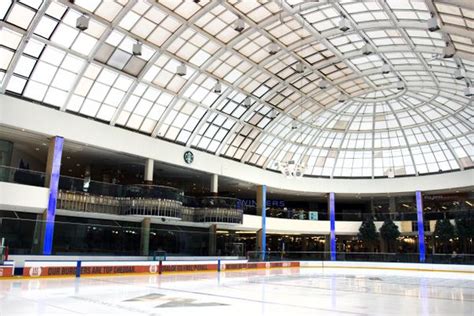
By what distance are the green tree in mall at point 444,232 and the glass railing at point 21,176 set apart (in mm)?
40849

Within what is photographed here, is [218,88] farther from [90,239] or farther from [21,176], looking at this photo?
[21,176]

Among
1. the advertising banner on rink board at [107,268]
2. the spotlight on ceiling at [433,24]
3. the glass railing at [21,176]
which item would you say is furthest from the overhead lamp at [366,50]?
the glass railing at [21,176]

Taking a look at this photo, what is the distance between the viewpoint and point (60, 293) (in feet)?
50.5

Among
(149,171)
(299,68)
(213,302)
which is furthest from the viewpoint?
(149,171)

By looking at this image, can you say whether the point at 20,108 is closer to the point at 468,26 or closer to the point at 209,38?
the point at 209,38

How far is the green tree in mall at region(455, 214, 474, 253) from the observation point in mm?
44688

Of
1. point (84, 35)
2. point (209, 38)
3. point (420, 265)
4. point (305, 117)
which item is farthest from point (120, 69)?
point (420, 265)

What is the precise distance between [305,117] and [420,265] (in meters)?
19.3

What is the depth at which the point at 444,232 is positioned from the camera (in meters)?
46.7

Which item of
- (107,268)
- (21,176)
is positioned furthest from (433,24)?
(21,176)

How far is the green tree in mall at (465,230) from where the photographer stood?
147ft

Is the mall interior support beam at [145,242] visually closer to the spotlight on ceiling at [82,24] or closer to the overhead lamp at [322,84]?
the spotlight on ceiling at [82,24]

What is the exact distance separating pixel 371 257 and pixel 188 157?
2250cm

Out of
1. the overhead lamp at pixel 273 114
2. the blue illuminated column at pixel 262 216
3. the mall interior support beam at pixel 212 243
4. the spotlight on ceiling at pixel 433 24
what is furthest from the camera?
the blue illuminated column at pixel 262 216
